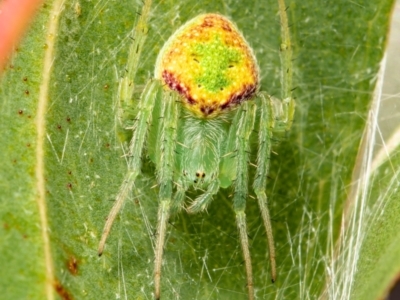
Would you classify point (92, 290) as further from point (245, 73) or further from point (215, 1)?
point (215, 1)

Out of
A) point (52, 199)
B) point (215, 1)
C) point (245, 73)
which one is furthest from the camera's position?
point (215, 1)

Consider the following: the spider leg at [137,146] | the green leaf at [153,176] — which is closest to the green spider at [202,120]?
the spider leg at [137,146]

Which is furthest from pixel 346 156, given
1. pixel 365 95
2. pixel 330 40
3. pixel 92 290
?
pixel 92 290

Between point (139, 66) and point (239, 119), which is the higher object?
point (139, 66)

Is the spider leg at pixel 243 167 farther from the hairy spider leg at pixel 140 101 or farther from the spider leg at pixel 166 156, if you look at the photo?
the hairy spider leg at pixel 140 101

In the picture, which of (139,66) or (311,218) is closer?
(139,66)

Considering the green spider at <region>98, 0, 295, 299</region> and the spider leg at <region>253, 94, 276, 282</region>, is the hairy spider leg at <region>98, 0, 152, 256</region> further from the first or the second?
the spider leg at <region>253, 94, 276, 282</region>
